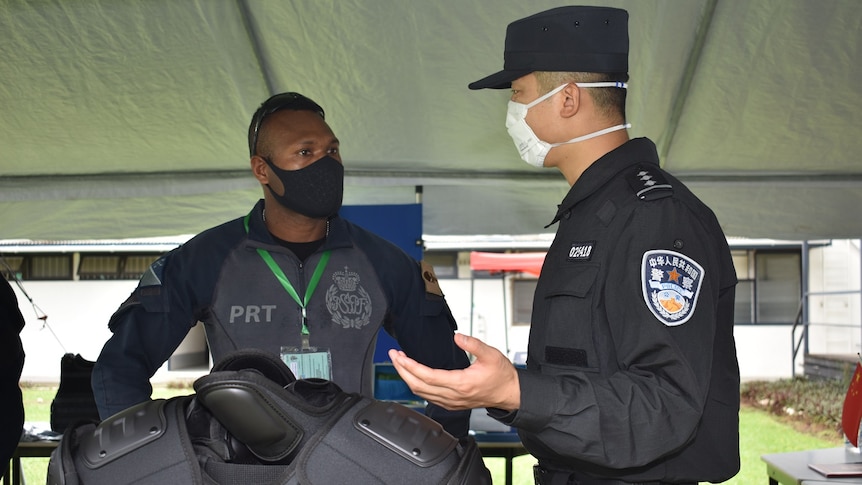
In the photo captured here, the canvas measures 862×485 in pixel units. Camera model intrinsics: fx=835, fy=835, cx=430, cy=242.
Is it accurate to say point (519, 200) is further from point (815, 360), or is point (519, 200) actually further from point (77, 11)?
point (815, 360)

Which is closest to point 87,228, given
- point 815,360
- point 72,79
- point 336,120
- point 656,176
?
point 72,79

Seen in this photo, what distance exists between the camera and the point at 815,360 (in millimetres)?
15727

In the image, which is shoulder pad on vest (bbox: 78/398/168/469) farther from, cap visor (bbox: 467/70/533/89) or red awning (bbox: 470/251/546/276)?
red awning (bbox: 470/251/546/276)

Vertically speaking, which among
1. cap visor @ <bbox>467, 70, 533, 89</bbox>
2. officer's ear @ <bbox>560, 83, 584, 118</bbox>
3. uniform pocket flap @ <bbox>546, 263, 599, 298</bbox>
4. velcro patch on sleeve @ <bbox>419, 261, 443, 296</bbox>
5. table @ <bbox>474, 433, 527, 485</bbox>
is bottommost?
table @ <bbox>474, 433, 527, 485</bbox>

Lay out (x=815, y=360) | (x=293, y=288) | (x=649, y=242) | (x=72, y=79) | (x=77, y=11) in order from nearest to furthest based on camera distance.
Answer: (x=649, y=242) → (x=293, y=288) → (x=77, y=11) → (x=72, y=79) → (x=815, y=360)

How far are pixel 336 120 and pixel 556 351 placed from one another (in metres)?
2.62

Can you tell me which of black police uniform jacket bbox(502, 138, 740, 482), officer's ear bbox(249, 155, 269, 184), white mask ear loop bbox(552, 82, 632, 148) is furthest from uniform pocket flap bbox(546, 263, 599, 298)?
officer's ear bbox(249, 155, 269, 184)

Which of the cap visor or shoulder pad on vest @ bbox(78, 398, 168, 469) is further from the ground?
the cap visor

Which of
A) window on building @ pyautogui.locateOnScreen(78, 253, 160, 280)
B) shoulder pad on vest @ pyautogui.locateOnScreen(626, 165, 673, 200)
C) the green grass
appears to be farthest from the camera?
window on building @ pyautogui.locateOnScreen(78, 253, 160, 280)

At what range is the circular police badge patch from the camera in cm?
147

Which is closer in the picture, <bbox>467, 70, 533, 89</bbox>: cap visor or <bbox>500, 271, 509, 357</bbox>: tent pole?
<bbox>467, 70, 533, 89</bbox>: cap visor

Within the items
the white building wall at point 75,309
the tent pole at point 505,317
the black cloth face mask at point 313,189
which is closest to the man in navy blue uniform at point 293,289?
the black cloth face mask at point 313,189

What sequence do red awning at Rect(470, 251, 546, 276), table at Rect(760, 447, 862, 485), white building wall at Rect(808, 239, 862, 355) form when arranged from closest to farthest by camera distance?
1. table at Rect(760, 447, 862, 485)
2. red awning at Rect(470, 251, 546, 276)
3. white building wall at Rect(808, 239, 862, 355)

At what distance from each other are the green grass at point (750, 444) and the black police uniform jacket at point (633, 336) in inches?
305
